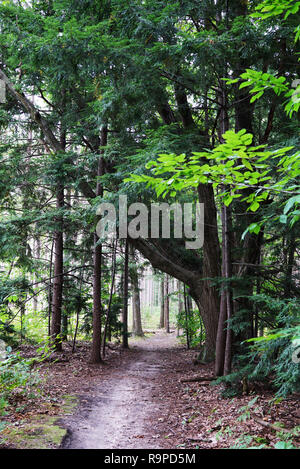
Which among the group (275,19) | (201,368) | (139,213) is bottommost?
(201,368)

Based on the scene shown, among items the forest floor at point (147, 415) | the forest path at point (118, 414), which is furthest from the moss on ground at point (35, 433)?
the forest path at point (118, 414)

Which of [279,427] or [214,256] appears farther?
[214,256]

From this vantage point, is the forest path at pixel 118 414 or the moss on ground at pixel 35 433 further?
the forest path at pixel 118 414

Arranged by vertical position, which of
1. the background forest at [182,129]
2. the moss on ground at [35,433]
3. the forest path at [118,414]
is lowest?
the forest path at [118,414]

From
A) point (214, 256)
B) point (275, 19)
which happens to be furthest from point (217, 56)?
point (214, 256)

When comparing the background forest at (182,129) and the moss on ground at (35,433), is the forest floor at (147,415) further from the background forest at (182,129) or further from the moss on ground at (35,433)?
the background forest at (182,129)

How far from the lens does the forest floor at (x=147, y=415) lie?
413 cm

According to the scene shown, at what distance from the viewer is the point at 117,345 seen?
53.8 feet

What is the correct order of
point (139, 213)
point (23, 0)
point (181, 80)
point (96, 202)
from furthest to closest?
point (23, 0) < point (139, 213) < point (96, 202) < point (181, 80)

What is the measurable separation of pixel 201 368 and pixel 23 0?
1138 cm

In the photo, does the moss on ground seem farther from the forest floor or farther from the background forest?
the background forest

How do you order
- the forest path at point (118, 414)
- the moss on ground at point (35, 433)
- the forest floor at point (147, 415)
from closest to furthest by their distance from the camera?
the moss on ground at point (35, 433), the forest floor at point (147, 415), the forest path at point (118, 414)

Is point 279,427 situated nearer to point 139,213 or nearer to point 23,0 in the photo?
point 139,213

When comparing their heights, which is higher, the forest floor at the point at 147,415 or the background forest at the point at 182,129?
the background forest at the point at 182,129
